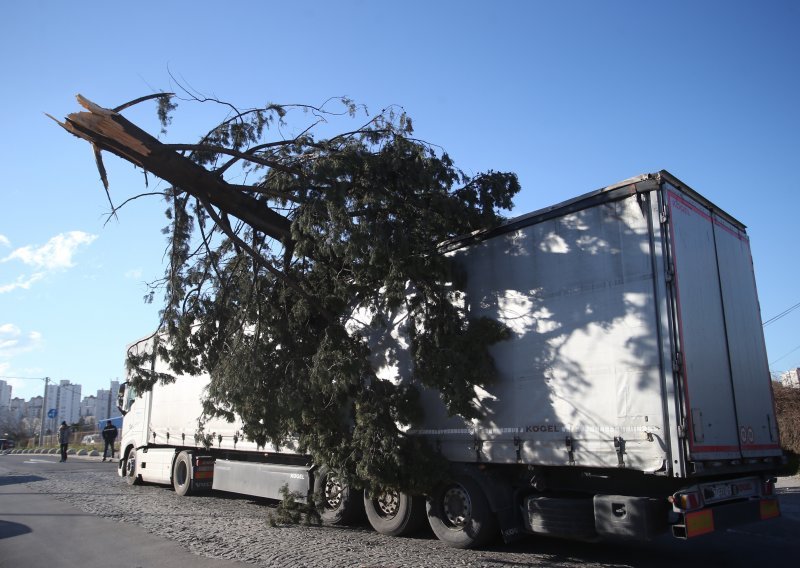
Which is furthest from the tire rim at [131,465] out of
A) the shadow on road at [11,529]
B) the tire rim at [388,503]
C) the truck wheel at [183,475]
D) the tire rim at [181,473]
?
the tire rim at [388,503]

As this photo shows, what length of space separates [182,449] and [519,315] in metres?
10.1

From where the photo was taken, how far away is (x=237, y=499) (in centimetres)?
1355

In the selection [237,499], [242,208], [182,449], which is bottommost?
[237,499]

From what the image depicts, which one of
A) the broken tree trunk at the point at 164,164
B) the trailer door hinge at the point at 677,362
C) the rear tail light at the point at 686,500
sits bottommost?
the rear tail light at the point at 686,500

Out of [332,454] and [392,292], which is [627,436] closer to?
[392,292]

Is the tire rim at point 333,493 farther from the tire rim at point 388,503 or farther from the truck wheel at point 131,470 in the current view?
the truck wheel at point 131,470

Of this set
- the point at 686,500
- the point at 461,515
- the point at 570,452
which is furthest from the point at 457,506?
the point at 686,500

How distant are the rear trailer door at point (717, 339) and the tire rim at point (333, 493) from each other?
17.5ft

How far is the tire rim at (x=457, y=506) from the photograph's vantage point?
300 inches

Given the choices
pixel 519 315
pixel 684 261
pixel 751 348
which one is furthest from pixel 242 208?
pixel 751 348

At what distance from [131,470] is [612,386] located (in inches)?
558

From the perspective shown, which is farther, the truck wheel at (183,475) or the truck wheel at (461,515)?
the truck wheel at (183,475)

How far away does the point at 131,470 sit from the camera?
16.3 m

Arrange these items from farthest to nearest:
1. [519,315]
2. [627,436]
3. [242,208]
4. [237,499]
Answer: [237,499] → [242,208] → [519,315] → [627,436]
